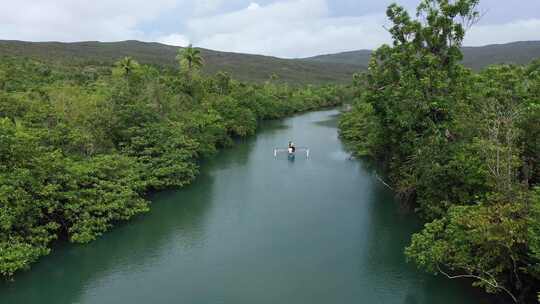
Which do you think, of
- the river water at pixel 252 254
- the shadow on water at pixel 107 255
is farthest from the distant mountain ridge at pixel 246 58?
the river water at pixel 252 254

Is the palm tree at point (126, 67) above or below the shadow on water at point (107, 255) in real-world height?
above

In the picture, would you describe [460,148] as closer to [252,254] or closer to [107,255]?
[252,254]

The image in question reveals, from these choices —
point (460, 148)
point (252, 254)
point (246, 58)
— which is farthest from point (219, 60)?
point (460, 148)

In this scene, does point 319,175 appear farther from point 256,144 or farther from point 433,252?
point 433,252

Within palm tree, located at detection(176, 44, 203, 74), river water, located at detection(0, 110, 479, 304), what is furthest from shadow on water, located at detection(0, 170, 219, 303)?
palm tree, located at detection(176, 44, 203, 74)

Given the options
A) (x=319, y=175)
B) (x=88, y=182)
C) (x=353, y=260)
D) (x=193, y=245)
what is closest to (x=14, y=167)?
(x=88, y=182)

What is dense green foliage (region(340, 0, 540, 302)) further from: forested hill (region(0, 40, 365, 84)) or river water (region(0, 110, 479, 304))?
forested hill (region(0, 40, 365, 84))

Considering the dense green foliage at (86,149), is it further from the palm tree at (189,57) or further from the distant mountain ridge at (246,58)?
the distant mountain ridge at (246,58)
